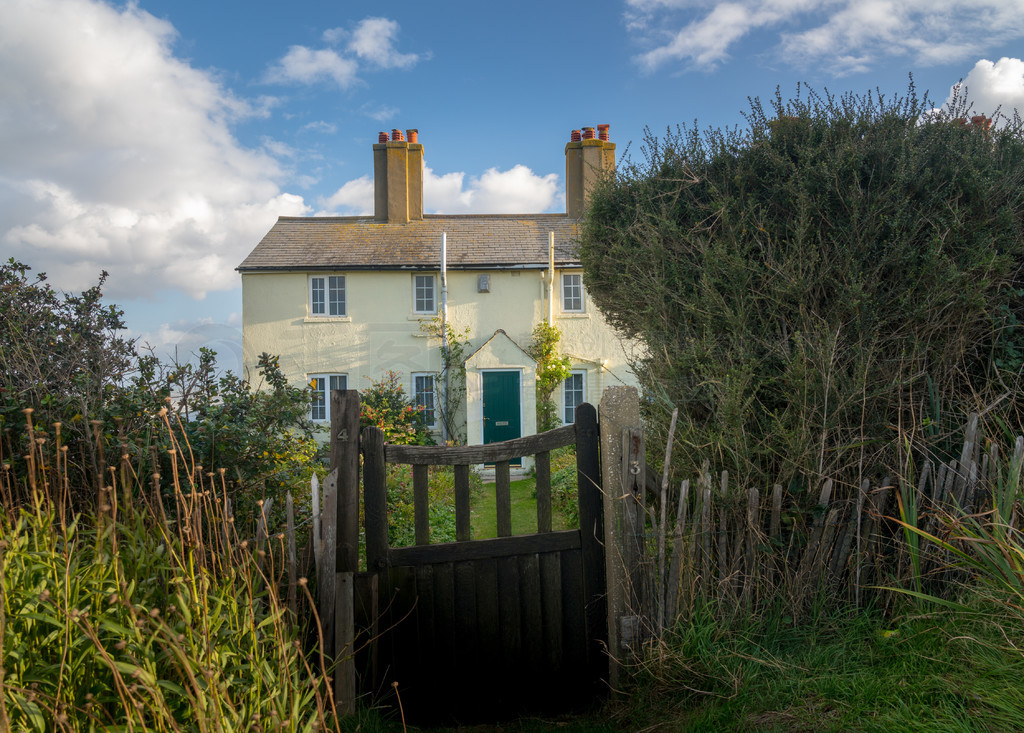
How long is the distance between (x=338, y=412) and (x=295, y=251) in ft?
44.8

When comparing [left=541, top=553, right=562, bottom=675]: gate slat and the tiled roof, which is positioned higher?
the tiled roof

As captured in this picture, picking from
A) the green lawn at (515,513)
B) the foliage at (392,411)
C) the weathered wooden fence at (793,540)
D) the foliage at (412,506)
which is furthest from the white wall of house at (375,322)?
the weathered wooden fence at (793,540)

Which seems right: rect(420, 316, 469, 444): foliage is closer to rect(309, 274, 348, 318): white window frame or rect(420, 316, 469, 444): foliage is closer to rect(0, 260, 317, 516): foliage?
rect(309, 274, 348, 318): white window frame

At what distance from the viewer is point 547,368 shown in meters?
15.8

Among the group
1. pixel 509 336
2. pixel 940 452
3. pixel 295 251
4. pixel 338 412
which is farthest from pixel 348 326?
pixel 940 452

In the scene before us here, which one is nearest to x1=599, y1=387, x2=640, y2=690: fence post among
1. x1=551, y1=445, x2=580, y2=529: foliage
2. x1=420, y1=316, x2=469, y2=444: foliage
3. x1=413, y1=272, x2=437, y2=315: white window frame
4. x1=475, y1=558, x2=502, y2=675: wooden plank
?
x1=475, y1=558, x2=502, y2=675: wooden plank

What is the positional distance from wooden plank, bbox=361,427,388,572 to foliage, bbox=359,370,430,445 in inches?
315

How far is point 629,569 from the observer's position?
13.7 ft

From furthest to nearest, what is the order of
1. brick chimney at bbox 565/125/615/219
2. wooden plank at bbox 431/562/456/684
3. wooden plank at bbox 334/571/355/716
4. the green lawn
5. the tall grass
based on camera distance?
brick chimney at bbox 565/125/615/219, the green lawn, wooden plank at bbox 431/562/456/684, wooden plank at bbox 334/571/355/716, the tall grass

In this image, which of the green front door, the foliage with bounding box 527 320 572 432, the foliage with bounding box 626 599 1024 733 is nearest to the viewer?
the foliage with bounding box 626 599 1024 733

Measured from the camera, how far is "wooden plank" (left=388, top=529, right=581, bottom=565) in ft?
14.0


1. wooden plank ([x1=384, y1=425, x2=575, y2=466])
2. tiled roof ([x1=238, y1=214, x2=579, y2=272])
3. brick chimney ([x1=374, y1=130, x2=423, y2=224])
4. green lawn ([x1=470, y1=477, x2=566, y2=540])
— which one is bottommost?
green lawn ([x1=470, y1=477, x2=566, y2=540])

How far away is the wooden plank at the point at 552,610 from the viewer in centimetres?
437

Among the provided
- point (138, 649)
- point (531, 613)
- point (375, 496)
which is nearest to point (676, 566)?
point (531, 613)
